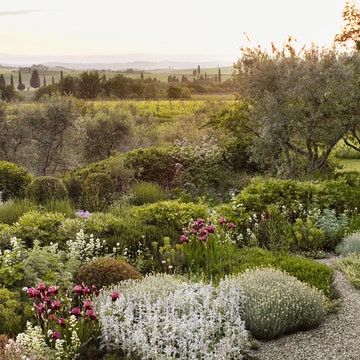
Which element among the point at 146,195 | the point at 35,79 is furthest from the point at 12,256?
the point at 35,79

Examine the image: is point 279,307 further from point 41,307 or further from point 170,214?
point 170,214

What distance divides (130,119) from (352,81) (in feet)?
40.2

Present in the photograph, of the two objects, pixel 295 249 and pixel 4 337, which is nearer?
pixel 4 337

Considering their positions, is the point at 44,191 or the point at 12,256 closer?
the point at 12,256

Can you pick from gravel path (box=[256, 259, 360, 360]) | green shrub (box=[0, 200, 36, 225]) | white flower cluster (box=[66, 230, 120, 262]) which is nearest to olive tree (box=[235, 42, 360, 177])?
green shrub (box=[0, 200, 36, 225])

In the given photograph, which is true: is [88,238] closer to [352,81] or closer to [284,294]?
[284,294]

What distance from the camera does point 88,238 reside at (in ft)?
33.0

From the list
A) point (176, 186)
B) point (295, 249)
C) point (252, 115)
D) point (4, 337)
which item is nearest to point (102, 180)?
point (176, 186)

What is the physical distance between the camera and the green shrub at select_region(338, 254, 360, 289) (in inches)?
330

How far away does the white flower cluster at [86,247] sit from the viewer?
9020mm

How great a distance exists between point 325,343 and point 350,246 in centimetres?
352

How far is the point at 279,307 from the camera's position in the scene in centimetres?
686

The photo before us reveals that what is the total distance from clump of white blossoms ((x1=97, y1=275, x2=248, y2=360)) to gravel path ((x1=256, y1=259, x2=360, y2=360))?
384 mm

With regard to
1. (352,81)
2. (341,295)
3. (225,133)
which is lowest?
(341,295)
